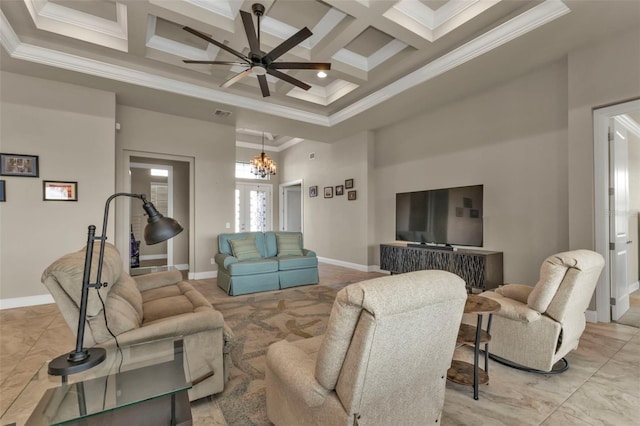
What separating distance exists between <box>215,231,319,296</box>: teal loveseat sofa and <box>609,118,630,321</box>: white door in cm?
399

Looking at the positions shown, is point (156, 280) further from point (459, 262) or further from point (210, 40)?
point (459, 262)

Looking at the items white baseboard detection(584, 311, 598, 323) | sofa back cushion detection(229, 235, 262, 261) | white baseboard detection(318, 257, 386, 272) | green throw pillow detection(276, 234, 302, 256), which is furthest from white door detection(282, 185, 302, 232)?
white baseboard detection(584, 311, 598, 323)

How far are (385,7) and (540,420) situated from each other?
366cm

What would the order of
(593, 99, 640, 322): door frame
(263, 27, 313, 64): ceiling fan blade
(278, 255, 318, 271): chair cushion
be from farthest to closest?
(278, 255, 318, 271): chair cushion < (593, 99, 640, 322): door frame < (263, 27, 313, 64): ceiling fan blade

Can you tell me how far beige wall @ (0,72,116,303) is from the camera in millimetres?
3966

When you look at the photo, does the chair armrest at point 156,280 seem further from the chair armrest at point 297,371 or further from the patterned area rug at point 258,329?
the chair armrest at point 297,371

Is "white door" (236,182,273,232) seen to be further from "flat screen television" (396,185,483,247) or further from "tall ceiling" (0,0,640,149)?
"flat screen television" (396,185,483,247)

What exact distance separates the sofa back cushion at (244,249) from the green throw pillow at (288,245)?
487mm

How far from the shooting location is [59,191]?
13.9 feet

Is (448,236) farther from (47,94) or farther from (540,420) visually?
(47,94)

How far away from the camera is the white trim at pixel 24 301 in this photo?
396 cm

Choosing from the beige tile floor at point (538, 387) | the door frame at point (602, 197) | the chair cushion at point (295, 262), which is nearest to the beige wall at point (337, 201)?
the chair cushion at point (295, 262)

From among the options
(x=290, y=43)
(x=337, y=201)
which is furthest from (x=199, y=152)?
(x=290, y=43)

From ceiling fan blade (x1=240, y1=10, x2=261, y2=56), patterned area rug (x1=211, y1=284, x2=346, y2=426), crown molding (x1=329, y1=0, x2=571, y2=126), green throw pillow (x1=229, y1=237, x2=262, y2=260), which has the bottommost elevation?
patterned area rug (x1=211, y1=284, x2=346, y2=426)
